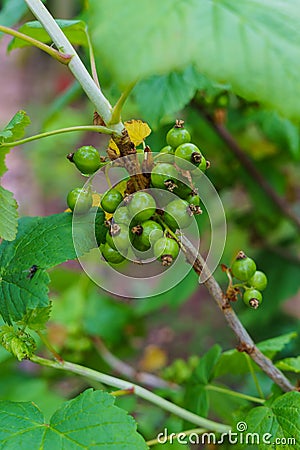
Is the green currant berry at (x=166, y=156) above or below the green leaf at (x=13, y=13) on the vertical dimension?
below

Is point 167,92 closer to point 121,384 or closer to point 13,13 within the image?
point 13,13

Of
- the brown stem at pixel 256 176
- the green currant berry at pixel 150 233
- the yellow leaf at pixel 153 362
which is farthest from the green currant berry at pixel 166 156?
the yellow leaf at pixel 153 362

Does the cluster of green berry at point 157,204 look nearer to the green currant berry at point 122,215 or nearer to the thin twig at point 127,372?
the green currant berry at point 122,215

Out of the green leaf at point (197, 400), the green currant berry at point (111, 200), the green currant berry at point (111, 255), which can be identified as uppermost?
the green currant berry at point (111, 200)

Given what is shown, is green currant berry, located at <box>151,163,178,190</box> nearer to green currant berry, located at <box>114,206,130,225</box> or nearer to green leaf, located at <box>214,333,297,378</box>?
green currant berry, located at <box>114,206,130,225</box>

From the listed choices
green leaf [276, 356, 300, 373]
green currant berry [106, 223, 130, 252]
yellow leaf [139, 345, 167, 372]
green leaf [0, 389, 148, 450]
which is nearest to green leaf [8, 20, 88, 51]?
green currant berry [106, 223, 130, 252]

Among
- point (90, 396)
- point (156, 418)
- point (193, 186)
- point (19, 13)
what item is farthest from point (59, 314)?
point (193, 186)
